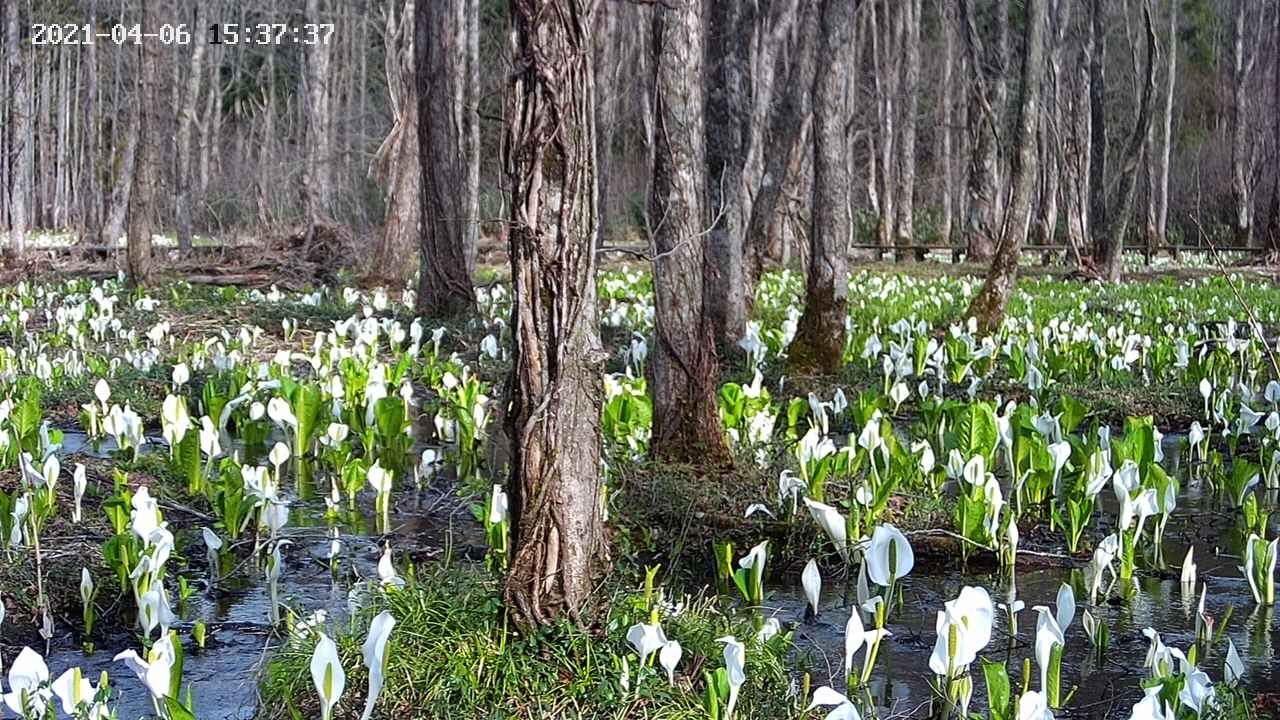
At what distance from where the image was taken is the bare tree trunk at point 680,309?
5805mm

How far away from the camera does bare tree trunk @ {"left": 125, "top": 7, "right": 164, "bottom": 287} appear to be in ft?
44.5

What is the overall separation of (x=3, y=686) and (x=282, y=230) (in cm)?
1605

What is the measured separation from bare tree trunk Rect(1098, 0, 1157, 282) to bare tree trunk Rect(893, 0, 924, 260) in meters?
6.51

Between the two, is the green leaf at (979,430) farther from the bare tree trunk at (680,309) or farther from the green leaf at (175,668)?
the green leaf at (175,668)

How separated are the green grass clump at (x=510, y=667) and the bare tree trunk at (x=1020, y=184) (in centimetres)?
781

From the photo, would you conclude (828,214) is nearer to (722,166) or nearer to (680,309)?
(722,166)

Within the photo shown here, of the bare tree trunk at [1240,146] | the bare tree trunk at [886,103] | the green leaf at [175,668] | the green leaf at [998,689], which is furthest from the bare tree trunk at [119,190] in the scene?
the bare tree trunk at [1240,146]

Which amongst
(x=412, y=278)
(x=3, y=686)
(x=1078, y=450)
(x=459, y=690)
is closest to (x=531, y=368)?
(x=459, y=690)

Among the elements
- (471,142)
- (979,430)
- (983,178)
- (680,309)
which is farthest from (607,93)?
(979,430)

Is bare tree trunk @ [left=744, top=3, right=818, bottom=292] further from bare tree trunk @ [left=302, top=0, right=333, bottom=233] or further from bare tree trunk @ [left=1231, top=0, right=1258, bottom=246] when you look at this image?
bare tree trunk @ [left=1231, top=0, right=1258, bottom=246]

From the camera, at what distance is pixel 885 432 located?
5.67m

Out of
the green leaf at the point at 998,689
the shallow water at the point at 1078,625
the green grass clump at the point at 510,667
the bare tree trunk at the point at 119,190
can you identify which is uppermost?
the bare tree trunk at the point at 119,190

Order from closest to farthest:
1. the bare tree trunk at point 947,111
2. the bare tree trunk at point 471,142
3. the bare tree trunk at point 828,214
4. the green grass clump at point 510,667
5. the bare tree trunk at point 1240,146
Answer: the green grass clump at point 510,667
the bare tree trunk at point 828,214
the bare tree trunk at point 471,142
the bare tree trunk at point 1240,146
the bare tree trunk at point 947,111

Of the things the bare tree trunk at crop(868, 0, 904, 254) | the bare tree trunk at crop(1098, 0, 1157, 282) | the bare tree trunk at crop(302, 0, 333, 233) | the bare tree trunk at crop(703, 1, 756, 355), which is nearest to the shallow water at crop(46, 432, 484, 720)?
the bare tree trunk at crop(703, 1, 756, 355)
